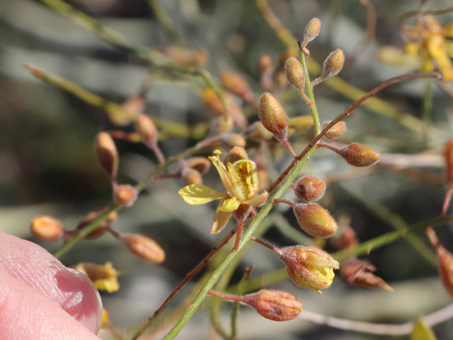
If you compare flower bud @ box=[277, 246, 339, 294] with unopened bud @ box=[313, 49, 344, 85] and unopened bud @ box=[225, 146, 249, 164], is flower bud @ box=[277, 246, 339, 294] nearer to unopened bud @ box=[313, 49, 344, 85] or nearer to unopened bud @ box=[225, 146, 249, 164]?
unopened bud @ box=[225, 146, 249, 164]

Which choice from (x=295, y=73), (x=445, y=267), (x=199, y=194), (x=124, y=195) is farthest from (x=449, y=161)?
(x=124, y=195)

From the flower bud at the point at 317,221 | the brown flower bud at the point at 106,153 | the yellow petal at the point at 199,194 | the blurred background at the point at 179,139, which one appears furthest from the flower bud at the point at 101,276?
the blurred background at the point at 179,139

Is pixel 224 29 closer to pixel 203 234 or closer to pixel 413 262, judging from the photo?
pixel 203 234

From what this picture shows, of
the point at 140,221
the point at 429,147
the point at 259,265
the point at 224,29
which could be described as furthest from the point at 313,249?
the point at 224,29

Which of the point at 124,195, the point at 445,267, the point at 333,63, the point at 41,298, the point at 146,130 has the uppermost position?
the point at 333,63

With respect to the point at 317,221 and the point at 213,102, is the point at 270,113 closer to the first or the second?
the point at 317,221
